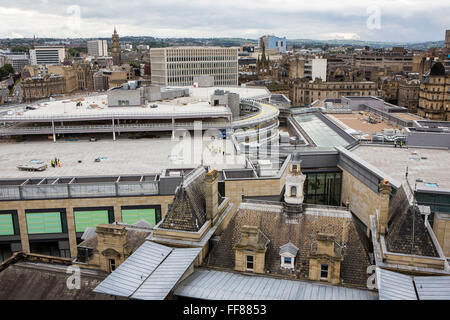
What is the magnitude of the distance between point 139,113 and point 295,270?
50.9 meters

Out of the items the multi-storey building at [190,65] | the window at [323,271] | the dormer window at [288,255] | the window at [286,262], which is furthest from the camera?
the multi-storey building at [190,65]

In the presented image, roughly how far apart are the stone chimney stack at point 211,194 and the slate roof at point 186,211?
58 cm

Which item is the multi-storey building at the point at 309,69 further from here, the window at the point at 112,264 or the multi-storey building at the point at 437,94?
the window at the point at 112,264

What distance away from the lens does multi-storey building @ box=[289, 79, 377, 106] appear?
432 ft

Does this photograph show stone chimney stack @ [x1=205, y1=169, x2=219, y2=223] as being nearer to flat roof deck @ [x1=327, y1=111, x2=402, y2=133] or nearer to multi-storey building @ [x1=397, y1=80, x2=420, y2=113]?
flat roof deck @ [x1=327, y1=111, x2=402, y2=133]

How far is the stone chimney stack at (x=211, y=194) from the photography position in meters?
29.2

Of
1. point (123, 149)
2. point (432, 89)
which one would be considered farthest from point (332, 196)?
point (432, 89)

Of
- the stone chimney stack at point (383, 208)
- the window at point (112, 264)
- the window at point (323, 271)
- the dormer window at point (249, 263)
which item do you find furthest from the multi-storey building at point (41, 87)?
the window at point (323, 271)

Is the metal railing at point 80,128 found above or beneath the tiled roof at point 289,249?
above

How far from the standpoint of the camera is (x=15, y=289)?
88.9ft

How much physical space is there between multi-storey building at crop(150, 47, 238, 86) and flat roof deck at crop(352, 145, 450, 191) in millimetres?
117788

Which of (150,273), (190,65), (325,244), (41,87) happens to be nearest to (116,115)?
(150,273)

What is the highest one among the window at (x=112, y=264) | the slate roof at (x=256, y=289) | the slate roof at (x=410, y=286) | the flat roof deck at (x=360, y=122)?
the flat roof deck at (x=360, y=122)
